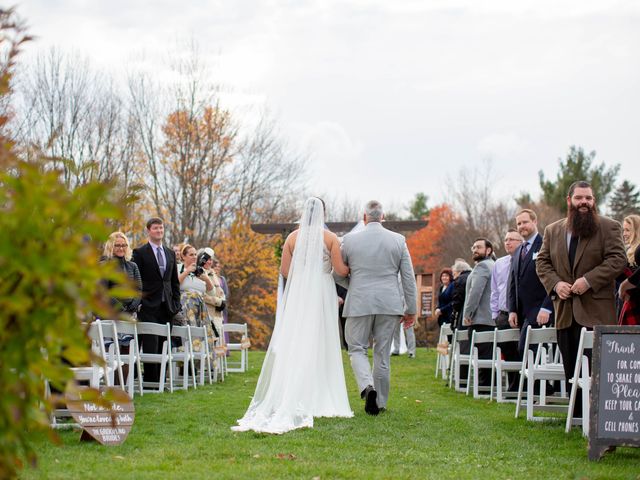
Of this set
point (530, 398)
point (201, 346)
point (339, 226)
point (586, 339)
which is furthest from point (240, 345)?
point (339, 226)

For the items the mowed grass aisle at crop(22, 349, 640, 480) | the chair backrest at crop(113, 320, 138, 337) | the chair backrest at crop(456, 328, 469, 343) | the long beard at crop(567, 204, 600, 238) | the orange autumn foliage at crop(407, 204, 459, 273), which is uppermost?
the orange autumn foliage at crop(407, 204, 459, 273)

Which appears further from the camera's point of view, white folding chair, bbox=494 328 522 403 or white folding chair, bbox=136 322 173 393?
white folding chair, bbox=136 322 173 393

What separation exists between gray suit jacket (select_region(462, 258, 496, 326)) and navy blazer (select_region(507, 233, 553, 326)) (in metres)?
1.95

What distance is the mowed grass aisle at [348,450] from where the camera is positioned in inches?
245

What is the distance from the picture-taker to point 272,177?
38.7 meters

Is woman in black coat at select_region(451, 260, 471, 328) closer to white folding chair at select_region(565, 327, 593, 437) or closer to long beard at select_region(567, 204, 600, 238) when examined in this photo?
long beard at select_region(567, 204, 600, 238)

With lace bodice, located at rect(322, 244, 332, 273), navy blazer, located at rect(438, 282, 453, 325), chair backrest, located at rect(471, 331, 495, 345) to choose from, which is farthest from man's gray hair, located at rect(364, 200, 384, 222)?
navy blazer, located at rect(438, 282, 453, 325)

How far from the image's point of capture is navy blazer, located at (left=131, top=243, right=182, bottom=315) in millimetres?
13430

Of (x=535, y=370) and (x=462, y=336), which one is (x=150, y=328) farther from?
(x=535, y=370)

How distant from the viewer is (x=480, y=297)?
13.7 m

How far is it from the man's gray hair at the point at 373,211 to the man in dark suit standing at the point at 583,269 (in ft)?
8.15

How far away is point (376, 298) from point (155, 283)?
4419 mm

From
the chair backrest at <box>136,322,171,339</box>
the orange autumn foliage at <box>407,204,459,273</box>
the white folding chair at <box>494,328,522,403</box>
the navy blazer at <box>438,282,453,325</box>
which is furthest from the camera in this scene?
the orange autumn foliage at <box>407,204,459,273</box>

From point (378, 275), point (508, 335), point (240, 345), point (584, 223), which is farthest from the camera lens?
point (240, 345)
